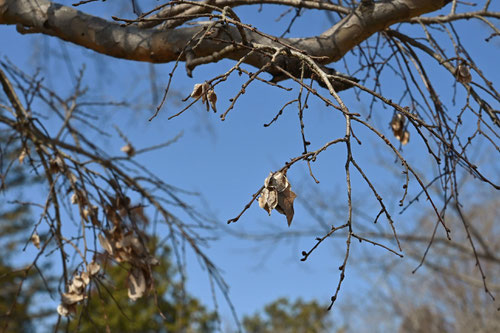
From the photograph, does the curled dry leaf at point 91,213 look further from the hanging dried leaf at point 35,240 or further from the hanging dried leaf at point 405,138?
the hanging dried leaf at point 405,138

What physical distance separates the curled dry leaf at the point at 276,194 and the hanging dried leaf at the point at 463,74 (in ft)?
4.91

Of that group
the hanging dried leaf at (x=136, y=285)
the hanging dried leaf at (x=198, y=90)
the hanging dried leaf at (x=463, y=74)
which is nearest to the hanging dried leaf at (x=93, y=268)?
the hanging dried leaf at (x=136, y=285)

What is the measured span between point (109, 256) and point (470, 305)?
527 inches

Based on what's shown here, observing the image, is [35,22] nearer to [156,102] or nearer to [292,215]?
[292,215]

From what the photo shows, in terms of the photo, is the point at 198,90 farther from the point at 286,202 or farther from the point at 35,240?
the point at 35,240

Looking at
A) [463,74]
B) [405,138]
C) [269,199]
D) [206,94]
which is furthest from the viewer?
[405,138]

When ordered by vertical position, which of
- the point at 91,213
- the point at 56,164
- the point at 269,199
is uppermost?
the point at 56,164

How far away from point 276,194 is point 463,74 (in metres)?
1.54

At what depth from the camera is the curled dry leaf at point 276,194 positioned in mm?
1238

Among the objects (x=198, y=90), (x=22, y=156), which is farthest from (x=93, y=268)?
(x=198, y=90)

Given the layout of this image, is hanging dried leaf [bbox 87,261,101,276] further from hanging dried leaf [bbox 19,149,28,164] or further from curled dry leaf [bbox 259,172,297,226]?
curled dry leaf [bbox 259,172,297,226]

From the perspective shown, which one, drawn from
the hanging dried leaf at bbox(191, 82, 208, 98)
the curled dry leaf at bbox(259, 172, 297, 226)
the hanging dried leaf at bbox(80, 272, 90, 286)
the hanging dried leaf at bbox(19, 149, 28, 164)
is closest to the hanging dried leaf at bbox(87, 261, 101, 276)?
the hanging dried leaf at bbox(80, 272, 90, 286)

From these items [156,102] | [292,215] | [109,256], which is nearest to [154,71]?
[156,102]

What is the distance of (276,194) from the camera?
1242 mm
